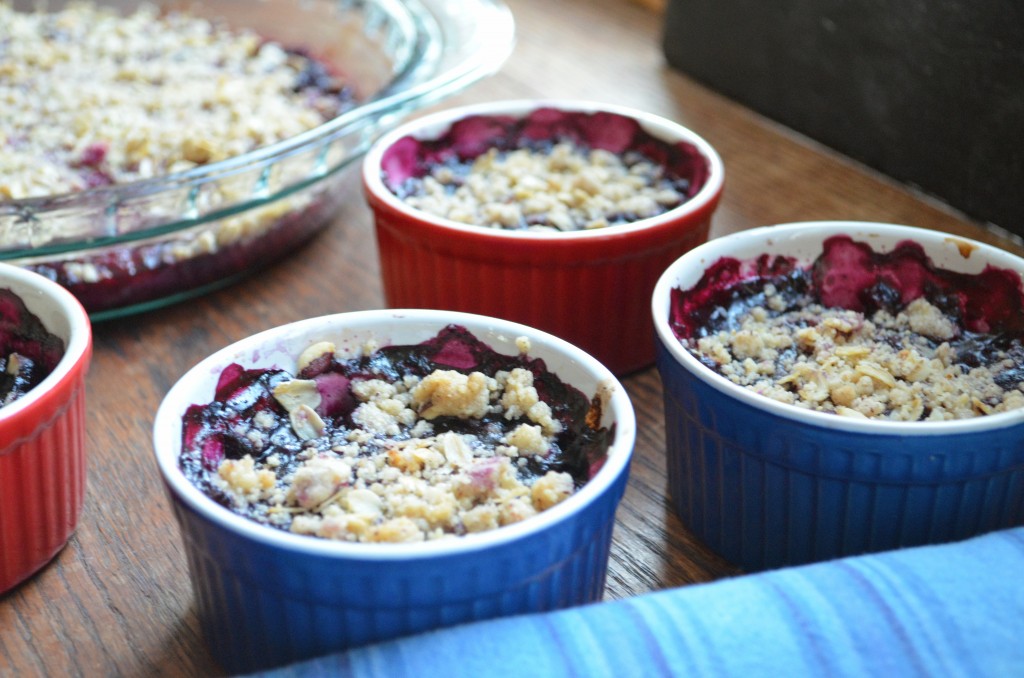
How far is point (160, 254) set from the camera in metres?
0.95

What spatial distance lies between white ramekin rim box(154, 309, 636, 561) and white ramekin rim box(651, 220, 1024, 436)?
0.19 feet

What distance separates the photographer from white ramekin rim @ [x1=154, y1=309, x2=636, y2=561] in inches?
21.3

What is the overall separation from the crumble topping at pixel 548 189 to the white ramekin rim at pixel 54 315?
0.31 metres

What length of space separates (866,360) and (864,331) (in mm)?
44

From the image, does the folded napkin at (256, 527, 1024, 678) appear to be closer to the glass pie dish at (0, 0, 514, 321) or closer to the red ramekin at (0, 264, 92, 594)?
the red ramekin at (0, 264, 92, 594)

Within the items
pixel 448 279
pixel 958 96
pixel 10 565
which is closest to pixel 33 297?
pixel 10 565

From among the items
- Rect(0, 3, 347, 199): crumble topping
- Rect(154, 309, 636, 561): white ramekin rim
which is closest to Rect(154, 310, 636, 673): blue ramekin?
Rect(154, 309, 636, 561): white ramekin rim

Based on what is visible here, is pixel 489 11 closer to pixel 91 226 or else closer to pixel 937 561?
pixel 91 226

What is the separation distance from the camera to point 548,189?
0.97 m

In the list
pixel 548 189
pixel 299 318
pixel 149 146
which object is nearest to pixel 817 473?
pixel 548 189

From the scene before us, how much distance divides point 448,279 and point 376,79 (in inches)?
19.6

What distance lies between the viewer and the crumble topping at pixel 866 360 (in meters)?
0.69

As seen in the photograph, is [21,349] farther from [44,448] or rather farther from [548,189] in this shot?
[548,189]

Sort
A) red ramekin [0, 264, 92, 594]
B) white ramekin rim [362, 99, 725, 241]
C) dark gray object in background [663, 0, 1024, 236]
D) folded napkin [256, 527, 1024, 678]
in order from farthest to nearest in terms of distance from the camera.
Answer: dark gray object in background [663, 0, 1024, 236]
white ramekin rim [362, 99, 725, 241]
red ramekin [0, 264, 92, 594]
folded napkin [256, 527, 1024, 678]
